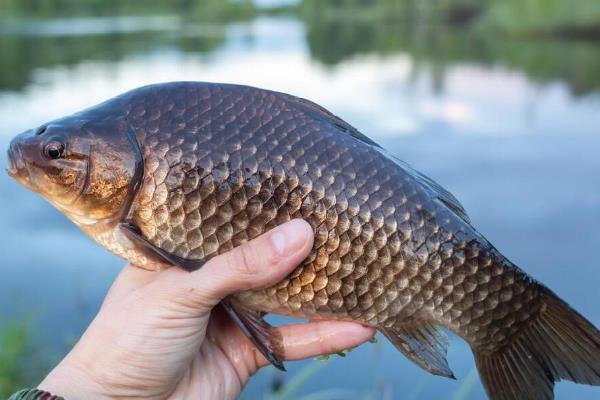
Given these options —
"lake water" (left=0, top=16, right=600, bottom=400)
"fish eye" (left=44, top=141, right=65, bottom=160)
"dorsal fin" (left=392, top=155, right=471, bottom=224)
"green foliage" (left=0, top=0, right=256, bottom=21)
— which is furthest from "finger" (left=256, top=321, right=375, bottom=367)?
"green foliage" (left=0, top=0, right=256, bottom=21)

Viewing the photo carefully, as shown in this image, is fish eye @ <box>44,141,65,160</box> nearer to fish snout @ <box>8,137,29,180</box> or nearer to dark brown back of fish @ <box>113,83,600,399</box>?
fish snout @ <box>8,137,29,180</box>

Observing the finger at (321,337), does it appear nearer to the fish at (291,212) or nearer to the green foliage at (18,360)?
the fish at (291,212)

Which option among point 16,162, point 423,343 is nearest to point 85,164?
point 16,162

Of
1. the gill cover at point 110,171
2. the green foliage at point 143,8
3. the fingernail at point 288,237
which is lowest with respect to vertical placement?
the green foliage at point 143,8

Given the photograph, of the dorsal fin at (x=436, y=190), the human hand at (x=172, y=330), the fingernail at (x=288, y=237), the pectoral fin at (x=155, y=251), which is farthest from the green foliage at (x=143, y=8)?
the fingernail at (x=288, y=237)

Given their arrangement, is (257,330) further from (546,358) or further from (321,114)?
(546,358)

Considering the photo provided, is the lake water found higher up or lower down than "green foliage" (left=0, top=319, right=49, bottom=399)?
lower down
